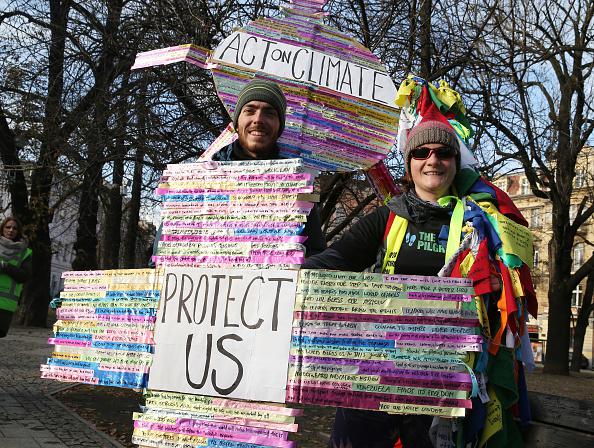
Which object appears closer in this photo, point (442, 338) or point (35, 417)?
point (442, 338)

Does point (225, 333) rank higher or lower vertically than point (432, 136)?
lower

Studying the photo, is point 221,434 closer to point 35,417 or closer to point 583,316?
point 35,417

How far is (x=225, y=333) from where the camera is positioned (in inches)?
84.0

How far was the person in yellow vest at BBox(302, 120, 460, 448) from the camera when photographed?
232 centimetres

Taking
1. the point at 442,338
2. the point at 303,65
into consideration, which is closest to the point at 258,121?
the point at 303,65

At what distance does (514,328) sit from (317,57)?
1913 mm

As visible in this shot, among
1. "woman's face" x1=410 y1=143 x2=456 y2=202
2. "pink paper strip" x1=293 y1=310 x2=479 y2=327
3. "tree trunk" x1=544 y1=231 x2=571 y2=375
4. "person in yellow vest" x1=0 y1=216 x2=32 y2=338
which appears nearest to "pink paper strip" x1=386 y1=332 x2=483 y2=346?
"pink paper strip" x1=293 y1=310 x2=479 y2=327

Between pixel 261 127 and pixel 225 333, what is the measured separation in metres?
0.94

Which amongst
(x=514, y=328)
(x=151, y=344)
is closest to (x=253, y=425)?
(x=151, y=344)

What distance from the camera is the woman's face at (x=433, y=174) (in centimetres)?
241

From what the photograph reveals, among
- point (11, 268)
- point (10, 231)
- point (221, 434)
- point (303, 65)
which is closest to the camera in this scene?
point (221, 434)

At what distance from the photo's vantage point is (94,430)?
6074 millimetres

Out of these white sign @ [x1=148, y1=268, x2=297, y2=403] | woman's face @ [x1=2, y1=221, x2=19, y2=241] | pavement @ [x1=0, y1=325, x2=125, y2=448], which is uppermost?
woman's face @ [x1=2, y1=221, x2=19, y2=241]

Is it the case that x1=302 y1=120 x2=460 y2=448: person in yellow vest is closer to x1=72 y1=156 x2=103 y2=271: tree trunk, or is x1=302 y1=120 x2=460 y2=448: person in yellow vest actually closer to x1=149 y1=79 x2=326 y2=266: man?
x1=149 y1=79 x2=326 y2=266: man
